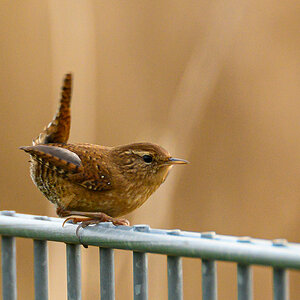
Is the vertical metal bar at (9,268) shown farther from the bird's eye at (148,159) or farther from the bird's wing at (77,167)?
the bird's eye at (148,159)

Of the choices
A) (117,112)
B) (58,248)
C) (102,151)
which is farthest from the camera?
(117,112)

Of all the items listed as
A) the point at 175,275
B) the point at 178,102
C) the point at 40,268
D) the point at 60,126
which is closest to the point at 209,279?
the point at 175,275

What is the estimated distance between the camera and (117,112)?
153 inches

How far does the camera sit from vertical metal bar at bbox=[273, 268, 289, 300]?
2.99 ft

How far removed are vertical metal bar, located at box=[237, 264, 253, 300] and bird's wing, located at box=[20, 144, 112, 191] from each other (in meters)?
0.94

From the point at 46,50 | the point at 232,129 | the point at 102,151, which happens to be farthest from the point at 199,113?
the point at 102,151

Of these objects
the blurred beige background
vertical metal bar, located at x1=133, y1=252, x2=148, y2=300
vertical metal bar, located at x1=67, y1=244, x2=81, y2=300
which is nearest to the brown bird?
vertical metal bar, located at x1=67, y1=244, x2=81, y2=300

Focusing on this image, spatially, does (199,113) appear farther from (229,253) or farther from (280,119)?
(229,253)

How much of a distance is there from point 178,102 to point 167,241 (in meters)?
2.87

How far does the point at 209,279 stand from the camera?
102 centimetres

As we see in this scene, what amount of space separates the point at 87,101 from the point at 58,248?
3.20 feet

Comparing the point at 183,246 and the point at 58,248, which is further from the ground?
the point at 183,246

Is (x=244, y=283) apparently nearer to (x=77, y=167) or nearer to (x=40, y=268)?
(x=40, y=268)

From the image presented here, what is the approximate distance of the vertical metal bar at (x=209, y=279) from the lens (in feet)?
3.33
